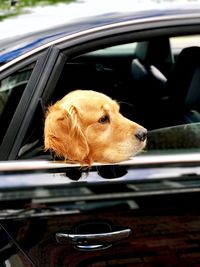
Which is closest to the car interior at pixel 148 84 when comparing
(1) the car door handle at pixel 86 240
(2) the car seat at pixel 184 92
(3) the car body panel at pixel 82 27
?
(2) the car seat at pixel 184 92

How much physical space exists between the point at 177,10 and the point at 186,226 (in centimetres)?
97

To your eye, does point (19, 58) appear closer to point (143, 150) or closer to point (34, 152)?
point (34, 152)

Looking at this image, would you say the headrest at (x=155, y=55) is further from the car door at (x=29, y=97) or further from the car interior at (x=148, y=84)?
the car door at (x=29, y=97)

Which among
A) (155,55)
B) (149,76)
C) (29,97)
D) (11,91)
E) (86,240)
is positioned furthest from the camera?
(155,55)

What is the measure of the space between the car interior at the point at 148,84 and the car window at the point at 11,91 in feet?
0.04

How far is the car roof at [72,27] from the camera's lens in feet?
7.44

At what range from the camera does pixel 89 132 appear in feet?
7.30

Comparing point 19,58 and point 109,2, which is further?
point 109,2

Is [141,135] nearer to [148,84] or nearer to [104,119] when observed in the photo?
[104,119]

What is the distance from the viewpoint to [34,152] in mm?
2277

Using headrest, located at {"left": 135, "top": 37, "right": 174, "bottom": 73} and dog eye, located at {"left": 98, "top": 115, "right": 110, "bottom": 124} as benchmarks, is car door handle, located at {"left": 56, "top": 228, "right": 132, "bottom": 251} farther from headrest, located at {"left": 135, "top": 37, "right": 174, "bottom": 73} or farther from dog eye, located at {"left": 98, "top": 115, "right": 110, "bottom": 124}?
headrest, located at {"left": 135, "top": 37, "right": 174, "bottom": 73}

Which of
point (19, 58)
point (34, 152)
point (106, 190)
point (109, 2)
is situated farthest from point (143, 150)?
point (109, 2)

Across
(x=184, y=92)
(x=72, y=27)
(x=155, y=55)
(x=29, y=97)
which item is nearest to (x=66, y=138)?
(x=29, y=97)

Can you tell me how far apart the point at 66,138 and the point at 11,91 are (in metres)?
0.45
